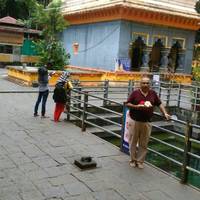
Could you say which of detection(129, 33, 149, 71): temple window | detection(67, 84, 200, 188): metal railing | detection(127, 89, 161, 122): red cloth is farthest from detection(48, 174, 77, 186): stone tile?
detection(129, 33, 149, 71): temple window

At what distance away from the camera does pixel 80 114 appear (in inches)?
429

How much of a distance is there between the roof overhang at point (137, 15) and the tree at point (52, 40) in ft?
4.84

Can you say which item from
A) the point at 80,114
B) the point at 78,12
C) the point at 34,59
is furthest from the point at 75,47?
the point at 80,114

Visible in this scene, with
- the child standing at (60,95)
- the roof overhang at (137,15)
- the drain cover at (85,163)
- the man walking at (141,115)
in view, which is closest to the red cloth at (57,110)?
the child standing at (60,95)

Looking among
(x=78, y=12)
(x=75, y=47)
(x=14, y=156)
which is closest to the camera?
(x=14, y=156)

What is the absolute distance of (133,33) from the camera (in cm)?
2177

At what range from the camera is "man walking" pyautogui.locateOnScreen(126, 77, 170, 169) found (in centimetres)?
643

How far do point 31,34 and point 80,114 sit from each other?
2255cm

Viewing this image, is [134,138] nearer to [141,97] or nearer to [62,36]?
[141,97]

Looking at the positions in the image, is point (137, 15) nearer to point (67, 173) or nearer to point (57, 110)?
point (57, 110)

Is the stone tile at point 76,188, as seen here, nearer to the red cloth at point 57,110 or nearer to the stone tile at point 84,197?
the stone tile at point 84,197

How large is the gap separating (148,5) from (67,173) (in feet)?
55.3

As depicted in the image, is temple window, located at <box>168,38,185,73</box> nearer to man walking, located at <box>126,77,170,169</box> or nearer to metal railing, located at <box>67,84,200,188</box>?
metal railing, located at <box>67,84,200,188</box>

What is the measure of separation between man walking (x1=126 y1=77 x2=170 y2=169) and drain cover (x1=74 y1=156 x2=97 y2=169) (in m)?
0.75
